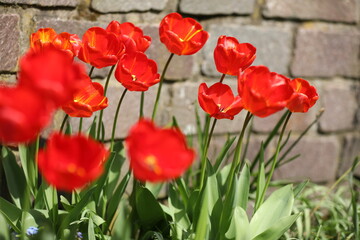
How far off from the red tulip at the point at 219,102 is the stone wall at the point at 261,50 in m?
0.55

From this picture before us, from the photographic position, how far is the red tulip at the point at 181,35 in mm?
1310

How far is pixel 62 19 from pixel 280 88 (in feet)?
2.67

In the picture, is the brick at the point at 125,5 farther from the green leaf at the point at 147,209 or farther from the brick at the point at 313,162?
the brick at the point at 313,162

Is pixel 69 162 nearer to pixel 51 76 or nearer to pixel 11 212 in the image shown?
pixel 51 76

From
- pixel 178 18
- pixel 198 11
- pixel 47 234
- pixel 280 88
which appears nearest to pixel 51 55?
pixel 47 234

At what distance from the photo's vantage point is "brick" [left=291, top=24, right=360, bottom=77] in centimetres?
234

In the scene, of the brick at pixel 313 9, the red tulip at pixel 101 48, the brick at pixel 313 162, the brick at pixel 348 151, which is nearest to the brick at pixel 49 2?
the red tulip at pixel 101 48

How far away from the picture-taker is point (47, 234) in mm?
919

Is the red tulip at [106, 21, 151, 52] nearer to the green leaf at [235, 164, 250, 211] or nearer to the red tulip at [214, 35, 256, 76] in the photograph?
the red tulip at [214, 35, 256, 76]

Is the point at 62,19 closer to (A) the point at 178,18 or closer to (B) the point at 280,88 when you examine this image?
(A) the point at 178,18

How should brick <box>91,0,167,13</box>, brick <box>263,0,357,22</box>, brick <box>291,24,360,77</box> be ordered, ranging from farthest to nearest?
brick <box>291,24,360,77</box> → brick <box>263,0,357,22</box> → brick <box>91,0,167,13</box>

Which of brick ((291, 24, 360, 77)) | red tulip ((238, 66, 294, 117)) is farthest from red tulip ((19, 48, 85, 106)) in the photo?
brick ((291, 24, 360, 77))

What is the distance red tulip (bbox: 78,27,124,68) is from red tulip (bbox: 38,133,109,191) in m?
0.48

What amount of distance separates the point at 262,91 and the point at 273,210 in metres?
0.43
